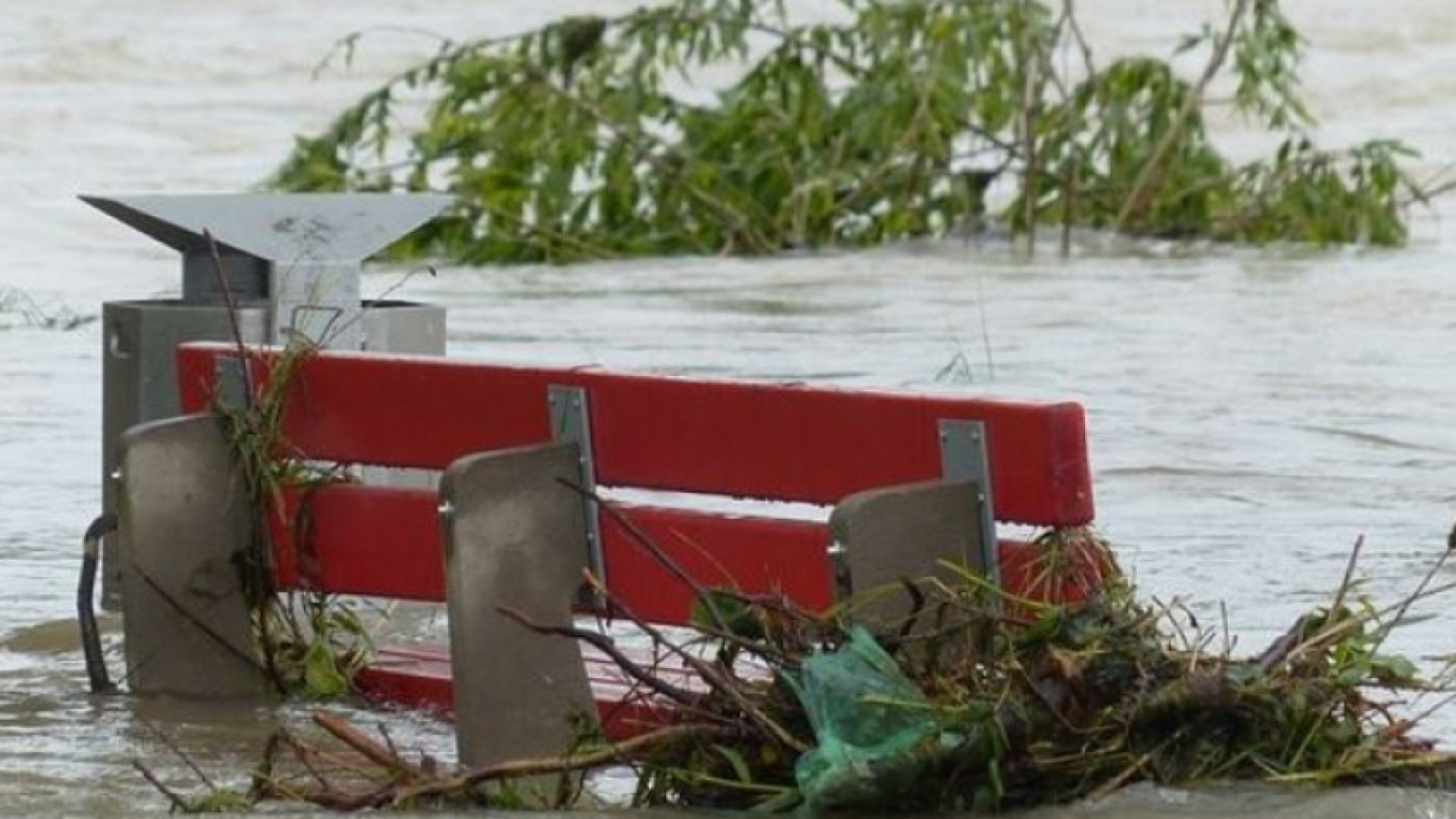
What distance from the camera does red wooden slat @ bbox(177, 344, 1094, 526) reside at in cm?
566

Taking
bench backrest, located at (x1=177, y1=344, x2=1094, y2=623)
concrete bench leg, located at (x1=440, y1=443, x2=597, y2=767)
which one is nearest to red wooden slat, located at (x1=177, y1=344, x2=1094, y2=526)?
bench backrest, located at (x1=177, y1=344, x2=1094, y2=623)

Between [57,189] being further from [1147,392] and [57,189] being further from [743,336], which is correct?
[1147,392]

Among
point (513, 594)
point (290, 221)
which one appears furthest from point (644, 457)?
point (290, 221)

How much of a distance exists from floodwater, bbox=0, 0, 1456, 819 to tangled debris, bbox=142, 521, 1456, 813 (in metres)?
0.11

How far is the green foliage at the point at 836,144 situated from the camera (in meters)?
16.4

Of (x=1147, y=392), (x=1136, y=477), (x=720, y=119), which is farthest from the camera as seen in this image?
(x=720, y=119)

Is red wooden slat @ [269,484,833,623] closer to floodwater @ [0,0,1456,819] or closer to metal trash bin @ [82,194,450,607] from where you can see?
floodwater @ [0,0,1456,819]

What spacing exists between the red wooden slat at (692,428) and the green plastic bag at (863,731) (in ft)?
1.62

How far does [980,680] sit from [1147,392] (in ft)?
22.3

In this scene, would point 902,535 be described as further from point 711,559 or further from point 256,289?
point 256,289

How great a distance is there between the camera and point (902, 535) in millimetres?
5598

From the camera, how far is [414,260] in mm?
16781

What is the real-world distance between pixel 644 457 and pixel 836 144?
418 inches

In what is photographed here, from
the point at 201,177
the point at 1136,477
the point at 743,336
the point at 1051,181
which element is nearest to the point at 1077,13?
the point at 201,177
